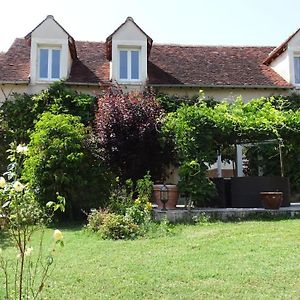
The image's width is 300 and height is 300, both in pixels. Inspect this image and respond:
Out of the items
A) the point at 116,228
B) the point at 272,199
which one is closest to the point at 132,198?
the point at 116,228

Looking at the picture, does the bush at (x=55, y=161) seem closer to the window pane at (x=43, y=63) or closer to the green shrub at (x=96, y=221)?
the green shrub at (x=96, y=221)

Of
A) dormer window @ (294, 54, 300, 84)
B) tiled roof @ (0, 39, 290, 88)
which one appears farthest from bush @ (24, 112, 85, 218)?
dormer window @ (294, 54, 300, 84)

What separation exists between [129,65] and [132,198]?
689 centimetres

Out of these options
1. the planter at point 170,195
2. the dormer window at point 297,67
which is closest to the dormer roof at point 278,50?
the dormer window at point 297,67

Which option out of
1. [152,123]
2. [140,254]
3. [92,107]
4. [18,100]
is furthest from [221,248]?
[18,100]

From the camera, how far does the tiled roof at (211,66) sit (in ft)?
60.8

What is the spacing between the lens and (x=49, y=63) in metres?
17.9

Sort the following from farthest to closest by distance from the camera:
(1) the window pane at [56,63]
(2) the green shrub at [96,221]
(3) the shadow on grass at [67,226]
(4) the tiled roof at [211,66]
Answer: (4) the tiled roof at [211,66] → (1) the window pane at [56,63] → (3) the shadow on grass at [67,226] → (2) the green shrub at [96,221]

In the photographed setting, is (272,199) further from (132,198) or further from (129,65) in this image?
(129,65)

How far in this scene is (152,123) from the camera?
14.6 metres

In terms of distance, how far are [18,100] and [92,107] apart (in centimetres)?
299

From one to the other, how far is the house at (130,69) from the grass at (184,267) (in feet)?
30.9

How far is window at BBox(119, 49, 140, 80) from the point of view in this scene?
18203 millimetres

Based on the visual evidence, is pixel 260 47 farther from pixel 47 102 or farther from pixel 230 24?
pixel 47 102
